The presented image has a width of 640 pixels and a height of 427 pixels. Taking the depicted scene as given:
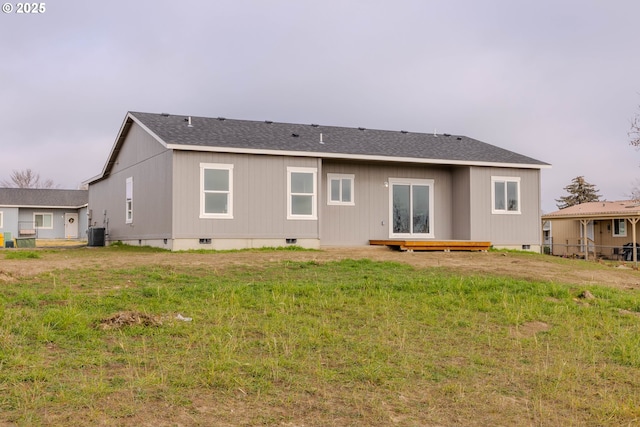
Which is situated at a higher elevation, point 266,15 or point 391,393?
point 266,15

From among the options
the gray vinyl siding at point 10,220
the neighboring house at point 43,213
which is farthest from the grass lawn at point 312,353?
the neighboring house at point 43,213

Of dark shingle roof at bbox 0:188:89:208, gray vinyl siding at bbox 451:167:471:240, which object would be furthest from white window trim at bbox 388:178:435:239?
dark shingle roof at bbox 0:188:89:208

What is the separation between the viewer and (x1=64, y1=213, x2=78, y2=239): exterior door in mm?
43531

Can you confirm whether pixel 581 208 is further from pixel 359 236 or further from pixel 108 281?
pixel 108 281

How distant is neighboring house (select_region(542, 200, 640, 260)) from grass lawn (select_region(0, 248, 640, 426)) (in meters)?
22.3

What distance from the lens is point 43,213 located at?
1695 inches

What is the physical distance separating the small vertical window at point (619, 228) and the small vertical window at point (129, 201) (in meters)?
25.5

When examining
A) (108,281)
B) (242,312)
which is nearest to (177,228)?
(108,281)

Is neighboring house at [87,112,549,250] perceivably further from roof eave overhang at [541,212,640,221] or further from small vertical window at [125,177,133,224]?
roof eave overhang at [541,212,640,221]

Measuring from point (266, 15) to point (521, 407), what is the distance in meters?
13.1

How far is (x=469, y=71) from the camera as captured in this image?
17.9 metres

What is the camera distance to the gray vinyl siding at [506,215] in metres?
20.4

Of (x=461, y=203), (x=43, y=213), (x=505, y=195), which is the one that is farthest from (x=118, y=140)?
(x=43, y=213)

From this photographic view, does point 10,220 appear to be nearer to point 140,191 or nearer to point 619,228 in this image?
point 140,191
